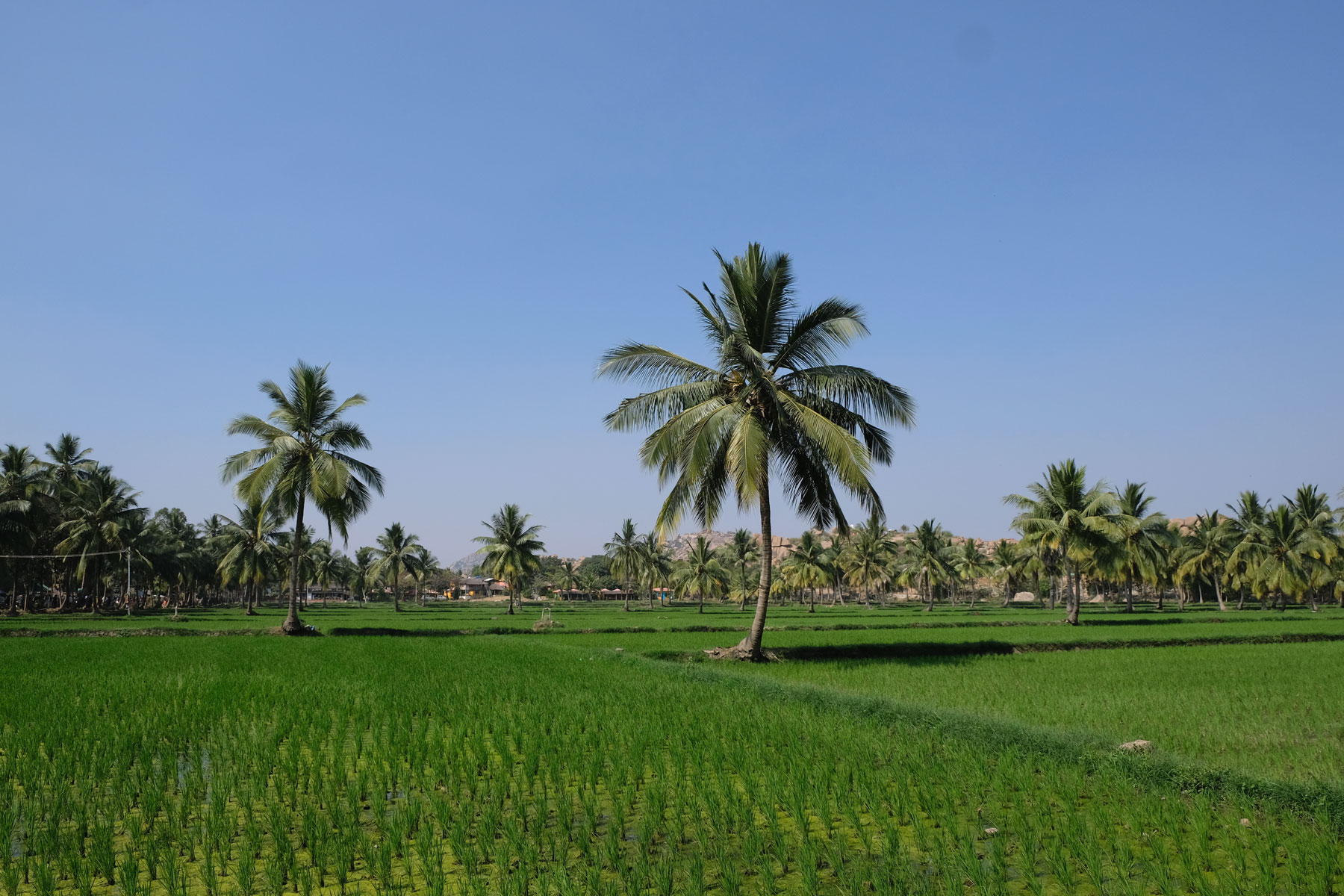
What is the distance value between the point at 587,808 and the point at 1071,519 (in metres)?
→ 34.2

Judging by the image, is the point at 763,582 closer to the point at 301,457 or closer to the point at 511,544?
the point at 301,457

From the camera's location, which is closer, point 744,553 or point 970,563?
point 744,553

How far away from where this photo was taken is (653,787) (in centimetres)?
632

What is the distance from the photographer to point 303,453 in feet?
85.9

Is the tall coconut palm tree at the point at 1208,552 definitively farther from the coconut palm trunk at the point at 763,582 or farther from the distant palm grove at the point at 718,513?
the coconut palm trunk at the point at 763,582

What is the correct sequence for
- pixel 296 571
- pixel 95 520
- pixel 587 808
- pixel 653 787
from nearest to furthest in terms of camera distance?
pixel 587 808
pixel 653 787
pixel 296 571
pixel 95 520

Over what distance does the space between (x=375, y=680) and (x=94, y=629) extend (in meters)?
18.8

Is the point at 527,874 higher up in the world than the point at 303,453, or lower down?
lower down

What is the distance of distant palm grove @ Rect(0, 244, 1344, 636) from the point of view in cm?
1734

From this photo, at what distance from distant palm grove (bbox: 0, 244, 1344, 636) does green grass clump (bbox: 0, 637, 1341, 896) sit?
751 cm

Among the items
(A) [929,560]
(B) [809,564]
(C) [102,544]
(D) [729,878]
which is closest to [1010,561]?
(A) [929,560]

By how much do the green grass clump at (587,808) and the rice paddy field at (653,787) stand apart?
0.03 m

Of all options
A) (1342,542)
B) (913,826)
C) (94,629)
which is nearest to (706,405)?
(913,826)

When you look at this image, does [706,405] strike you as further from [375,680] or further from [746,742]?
[746,742]
